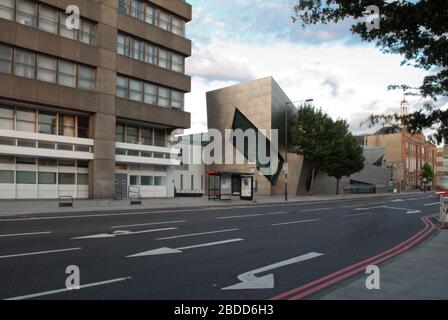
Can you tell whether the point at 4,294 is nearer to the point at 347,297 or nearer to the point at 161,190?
the point at 347,297

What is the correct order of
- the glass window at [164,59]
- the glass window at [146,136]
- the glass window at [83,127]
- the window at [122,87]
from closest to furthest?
1. the glass window at [83,127]
2. the window at [122,87]
3. the glass window at [146,136]
4. the glass window at [164,59]

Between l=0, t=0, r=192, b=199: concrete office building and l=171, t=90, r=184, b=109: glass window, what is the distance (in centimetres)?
9

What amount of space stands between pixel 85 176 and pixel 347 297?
30.8m

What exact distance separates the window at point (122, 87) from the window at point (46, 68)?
19.7 feet

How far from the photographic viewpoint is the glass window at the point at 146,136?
40.4 m

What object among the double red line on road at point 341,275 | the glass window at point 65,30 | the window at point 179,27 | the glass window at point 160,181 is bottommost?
the double red line on road at point 341,275

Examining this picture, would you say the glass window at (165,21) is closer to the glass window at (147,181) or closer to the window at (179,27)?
the window at (179,27)

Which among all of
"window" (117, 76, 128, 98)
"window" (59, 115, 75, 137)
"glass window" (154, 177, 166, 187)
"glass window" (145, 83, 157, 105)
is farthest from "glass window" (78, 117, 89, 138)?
A: "glass window" (154, 177, 166, 187)

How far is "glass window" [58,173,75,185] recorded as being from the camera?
1292 inches

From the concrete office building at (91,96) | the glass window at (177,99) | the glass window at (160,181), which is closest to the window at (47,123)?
the concrete office building at (91,96)

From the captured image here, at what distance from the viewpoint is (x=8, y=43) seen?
2894 centimetres
